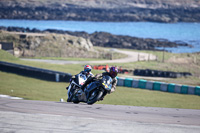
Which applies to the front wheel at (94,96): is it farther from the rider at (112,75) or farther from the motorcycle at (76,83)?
the motorcycle at (76,83)

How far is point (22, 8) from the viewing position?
13812cm

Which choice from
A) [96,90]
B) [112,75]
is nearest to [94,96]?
[96,90]

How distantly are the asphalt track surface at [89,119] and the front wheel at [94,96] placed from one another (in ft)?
0.91

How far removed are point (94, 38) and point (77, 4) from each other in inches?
4047

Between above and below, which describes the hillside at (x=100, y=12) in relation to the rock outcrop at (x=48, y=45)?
above

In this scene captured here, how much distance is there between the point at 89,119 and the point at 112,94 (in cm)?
1262

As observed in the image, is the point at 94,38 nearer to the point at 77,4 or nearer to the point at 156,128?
the point at 156,128

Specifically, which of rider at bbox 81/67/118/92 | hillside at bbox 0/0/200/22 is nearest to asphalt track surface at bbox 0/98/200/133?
rider at bbox 81/67/118/92

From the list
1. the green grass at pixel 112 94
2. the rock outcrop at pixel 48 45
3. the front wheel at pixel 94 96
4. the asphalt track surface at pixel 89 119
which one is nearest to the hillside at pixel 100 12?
the rock outcrop at pixel 48 45

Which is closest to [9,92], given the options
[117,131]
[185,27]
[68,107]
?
[68,107]

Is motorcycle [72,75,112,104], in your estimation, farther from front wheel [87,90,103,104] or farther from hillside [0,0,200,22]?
hillside [0,0,200,22]

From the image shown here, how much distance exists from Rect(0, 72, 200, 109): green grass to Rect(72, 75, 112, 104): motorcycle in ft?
20.9

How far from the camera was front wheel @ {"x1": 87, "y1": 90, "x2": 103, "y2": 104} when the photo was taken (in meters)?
12.1

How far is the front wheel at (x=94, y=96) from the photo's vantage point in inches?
477
